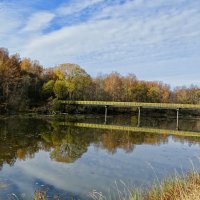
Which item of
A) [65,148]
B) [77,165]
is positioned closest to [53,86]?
[65,148]

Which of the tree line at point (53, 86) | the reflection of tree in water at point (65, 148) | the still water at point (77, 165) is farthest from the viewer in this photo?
the tree line at point (53, 86)

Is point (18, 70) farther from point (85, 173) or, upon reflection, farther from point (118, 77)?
point (85, 173)

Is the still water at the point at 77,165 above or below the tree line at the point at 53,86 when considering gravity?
below

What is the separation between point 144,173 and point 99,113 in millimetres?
60507

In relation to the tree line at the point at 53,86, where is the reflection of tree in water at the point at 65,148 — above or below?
below

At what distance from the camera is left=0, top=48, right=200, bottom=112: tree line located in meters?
61.7

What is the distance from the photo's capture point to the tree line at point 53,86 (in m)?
61.7

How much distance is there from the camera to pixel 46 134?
98.5ft

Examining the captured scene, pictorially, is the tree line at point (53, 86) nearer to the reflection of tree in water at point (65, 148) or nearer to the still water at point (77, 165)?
the reflection of tree in water at point (65, 148)

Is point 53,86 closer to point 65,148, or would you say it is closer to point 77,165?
point 65,148

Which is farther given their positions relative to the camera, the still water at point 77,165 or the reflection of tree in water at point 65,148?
the reflection of tree in water at point 65,148

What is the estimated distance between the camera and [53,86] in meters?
70.8

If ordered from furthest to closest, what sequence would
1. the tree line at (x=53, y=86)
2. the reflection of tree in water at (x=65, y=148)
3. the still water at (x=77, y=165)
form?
the tree line at (x=53, y=86) < the reflection of tree in water at (x=65, y=148) < the still water at (x=77, y=165)

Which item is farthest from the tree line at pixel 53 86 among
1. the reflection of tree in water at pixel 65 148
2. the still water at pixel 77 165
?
the still water at pixel 77 165
